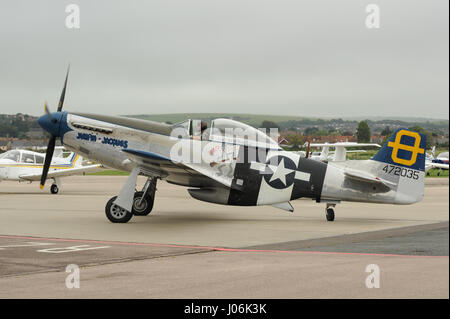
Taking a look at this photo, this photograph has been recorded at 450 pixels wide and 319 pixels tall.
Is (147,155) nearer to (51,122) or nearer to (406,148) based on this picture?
(51,122)

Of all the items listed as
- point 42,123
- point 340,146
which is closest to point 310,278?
point 42,123

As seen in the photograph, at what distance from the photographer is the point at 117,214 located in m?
15.0

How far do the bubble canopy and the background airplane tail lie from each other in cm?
311

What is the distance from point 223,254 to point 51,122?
7.73m

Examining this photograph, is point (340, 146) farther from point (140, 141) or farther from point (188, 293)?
point (188, 293)

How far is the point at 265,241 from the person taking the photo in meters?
12.0

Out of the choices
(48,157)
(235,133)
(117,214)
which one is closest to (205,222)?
(117,214)

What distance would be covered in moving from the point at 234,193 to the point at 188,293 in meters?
8.77

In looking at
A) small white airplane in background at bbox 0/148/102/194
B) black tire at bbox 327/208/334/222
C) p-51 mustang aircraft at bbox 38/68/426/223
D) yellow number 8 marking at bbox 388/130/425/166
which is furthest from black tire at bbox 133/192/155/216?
small white airplane in background at bbox 0/148/102/194

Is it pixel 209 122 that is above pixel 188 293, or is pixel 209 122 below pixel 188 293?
above

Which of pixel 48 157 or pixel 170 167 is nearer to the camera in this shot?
pixel 170 167

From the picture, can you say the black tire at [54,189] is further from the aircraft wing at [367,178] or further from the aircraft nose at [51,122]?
the aircraft wing at [367,178]

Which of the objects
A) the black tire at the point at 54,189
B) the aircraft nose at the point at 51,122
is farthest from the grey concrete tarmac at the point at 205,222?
the black tire at the point at 54,189

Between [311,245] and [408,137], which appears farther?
[408,137]
